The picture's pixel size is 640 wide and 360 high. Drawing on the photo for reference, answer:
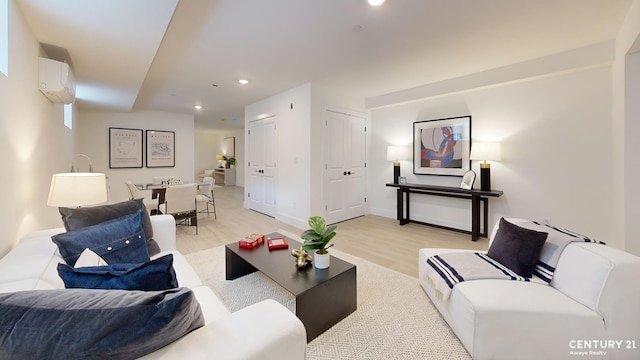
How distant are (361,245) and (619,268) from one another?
2.44m

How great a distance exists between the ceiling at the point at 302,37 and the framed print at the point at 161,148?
2.12m

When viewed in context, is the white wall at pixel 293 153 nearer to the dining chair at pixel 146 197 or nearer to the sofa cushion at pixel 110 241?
the dining chair at pixel 146 197

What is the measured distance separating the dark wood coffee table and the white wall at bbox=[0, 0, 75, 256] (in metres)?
1.52

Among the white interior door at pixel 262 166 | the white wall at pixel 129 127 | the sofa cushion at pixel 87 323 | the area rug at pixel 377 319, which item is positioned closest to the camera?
the sofa cushion at pixel 87 323

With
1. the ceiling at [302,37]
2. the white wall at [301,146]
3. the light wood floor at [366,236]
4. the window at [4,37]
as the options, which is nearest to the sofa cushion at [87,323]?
the window at [4,37]

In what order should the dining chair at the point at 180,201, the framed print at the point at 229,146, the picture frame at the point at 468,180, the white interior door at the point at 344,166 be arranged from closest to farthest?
the dining chair at the point at 180,201
the picture frame at the point at 468,180
the white interior door at the point at 344,166
the framed print at the point at 229,146

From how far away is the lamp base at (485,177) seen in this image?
369cm

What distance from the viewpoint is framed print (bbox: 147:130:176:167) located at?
6152 mm

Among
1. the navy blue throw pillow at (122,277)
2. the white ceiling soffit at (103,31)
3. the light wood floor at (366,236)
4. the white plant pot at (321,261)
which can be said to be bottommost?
the light wood floor at (366,236)

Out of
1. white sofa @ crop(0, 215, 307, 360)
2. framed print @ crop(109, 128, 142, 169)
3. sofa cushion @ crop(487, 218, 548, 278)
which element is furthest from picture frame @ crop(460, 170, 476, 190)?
framed print @ crop(109, 128, 142, 169)

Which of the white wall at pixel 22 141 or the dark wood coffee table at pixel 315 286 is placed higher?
the white wall at pixel 22 141

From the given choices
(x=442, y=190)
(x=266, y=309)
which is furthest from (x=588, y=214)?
(x=266, y=309)

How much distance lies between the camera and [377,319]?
190 centimetres

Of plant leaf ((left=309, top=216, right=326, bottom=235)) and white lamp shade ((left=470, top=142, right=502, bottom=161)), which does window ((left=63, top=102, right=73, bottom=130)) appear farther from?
white lamp shade ((left=470, top=142, right=502, bottom=161))
